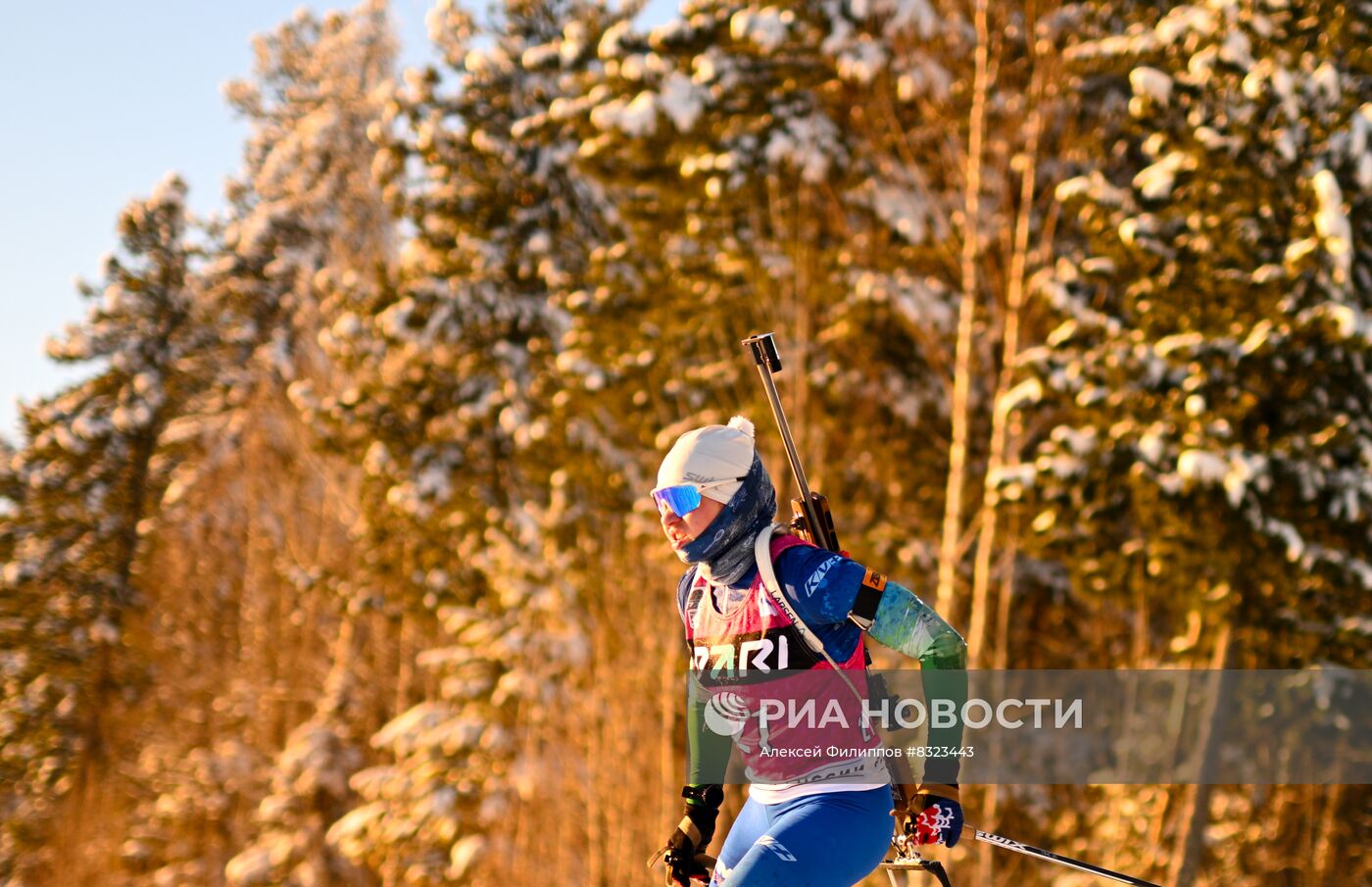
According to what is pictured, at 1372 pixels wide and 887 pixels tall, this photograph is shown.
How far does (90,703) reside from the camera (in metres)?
32.0

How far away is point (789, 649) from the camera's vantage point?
3.39 m

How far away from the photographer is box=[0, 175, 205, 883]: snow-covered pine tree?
31.2m

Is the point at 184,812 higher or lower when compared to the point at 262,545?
lower

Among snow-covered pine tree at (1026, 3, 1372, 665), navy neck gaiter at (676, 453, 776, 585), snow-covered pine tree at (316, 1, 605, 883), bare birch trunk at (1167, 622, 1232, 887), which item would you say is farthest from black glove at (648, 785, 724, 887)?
snow-covered pine tree at (316, 1, 605, 883)

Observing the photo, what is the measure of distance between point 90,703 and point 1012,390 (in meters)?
29.8

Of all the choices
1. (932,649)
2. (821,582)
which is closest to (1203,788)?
(932,649)

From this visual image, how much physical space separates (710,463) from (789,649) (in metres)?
0.60

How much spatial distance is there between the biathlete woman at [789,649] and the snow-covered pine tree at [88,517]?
32.2 meters

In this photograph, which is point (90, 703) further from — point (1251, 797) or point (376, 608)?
point (1251, 797)

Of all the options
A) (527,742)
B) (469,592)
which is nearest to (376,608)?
(469,592)

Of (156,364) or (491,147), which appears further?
(156,364)

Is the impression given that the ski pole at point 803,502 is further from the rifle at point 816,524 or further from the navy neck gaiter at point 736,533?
the navy neck gaiter at point 736,533

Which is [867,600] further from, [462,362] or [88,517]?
[88,517]

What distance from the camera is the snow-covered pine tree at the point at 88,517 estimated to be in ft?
102
